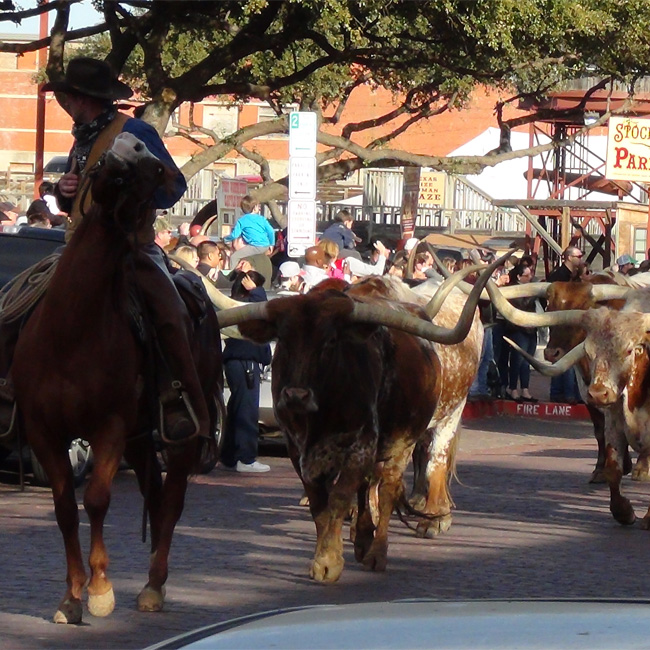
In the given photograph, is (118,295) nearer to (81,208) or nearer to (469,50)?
(81,208)

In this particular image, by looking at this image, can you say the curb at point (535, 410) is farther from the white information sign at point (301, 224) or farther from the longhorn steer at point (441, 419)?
the longhorn steer at point (441, 419)

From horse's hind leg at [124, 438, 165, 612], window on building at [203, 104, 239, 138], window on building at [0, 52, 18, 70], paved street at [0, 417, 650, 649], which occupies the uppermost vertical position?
window on building at [0, 52, 18, 70]

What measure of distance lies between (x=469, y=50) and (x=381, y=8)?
2.89 meters

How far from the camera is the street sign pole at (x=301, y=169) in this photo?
1459 centimetres

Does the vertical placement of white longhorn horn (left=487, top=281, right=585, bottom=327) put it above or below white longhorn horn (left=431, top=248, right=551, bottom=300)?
below

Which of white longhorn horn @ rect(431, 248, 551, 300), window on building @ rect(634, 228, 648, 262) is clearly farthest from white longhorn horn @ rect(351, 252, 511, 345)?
window on building @ rect(634, 228, 648, 262)

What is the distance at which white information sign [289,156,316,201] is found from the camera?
47.8ft

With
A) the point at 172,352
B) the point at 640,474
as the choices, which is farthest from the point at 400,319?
the point at 640,474

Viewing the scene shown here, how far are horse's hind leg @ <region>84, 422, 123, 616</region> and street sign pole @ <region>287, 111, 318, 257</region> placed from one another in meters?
7.96

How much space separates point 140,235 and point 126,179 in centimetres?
45

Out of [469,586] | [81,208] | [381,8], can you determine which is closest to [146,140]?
[81,208]

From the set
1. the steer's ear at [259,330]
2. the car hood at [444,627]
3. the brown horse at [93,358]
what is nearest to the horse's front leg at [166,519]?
the brown horse at [93,358]

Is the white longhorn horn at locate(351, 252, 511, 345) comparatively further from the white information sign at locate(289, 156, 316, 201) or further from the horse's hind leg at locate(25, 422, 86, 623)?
the white information sign at locate(289, 156, 316, 201)

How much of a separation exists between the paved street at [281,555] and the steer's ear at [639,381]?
96cm
